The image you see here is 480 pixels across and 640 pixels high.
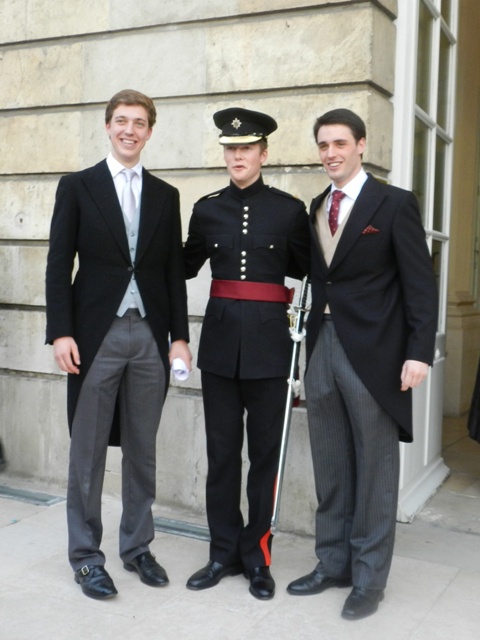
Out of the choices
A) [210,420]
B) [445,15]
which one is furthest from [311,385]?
[445,15]

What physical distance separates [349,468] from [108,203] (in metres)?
1.51

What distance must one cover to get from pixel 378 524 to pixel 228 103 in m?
2.46

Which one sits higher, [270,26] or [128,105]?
[270,26]

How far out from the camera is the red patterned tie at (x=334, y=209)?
3500 mm

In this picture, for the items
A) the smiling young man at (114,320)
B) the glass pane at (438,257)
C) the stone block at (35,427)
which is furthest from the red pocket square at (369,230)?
the stone block at (35,427)

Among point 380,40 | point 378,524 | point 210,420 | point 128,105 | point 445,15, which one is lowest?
point 378,524

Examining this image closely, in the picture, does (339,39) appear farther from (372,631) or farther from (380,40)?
(372,631)

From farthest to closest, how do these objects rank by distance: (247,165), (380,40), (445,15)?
1. (445,15)
2. (380,40)
3. (247,165)

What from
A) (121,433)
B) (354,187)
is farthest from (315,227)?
(121,433)

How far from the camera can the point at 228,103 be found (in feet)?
15.5

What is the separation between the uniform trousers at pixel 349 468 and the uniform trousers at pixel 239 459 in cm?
18

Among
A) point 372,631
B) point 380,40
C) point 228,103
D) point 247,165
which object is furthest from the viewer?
point 228,103

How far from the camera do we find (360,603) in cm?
340

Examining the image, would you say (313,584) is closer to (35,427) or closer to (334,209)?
(334,209)
